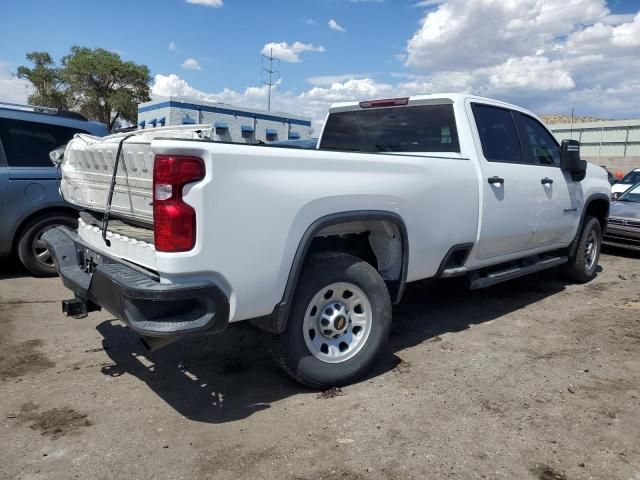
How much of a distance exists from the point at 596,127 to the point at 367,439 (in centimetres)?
4178

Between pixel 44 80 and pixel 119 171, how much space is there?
38.8 metres

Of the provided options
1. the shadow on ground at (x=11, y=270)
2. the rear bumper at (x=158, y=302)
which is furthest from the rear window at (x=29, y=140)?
the rear bumper at (x=158, y=302)

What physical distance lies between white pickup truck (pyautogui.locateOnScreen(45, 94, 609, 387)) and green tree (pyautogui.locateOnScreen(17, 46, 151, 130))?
1399 inches

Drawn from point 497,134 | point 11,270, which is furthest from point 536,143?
point 11,270

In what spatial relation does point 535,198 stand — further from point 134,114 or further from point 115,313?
point 134,114

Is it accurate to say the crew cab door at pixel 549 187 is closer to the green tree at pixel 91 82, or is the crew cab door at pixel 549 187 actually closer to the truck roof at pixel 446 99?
the truck roof at pixel 446 99

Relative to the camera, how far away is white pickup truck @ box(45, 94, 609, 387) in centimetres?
274

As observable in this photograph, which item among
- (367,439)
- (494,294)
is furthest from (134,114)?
(367,439)

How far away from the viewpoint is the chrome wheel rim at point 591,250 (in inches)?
266

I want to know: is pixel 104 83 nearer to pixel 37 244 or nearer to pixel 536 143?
pixel 37 244

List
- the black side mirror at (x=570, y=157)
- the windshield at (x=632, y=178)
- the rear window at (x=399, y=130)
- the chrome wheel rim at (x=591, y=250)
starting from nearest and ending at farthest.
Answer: the rear window at (x=399, y=130), the black side mirror at (x=570, y=157), the chrome wheel rim at (x=591, y=250), the windshield at (x=632, y=178)

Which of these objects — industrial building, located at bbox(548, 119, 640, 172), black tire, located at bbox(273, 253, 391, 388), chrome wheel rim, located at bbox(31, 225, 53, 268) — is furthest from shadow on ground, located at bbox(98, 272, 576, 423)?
industrial building, located at bbox(548, 119, 640, 172)

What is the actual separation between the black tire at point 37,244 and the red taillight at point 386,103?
3.68m

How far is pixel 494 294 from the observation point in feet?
Result: 20.5
